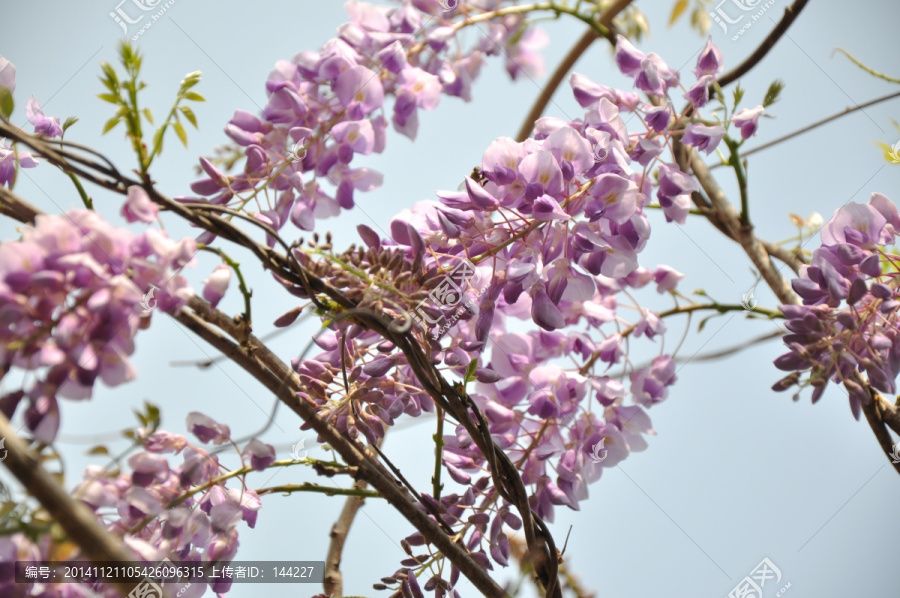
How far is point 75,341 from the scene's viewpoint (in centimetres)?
42

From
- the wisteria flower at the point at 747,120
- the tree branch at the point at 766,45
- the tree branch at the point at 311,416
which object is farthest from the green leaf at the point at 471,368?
the tree branch at the point at 766,45

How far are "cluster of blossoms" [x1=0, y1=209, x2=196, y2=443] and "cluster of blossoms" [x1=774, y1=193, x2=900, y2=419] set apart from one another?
0.67 meters

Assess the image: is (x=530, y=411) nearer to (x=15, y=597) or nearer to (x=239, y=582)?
(x=239, y=582)

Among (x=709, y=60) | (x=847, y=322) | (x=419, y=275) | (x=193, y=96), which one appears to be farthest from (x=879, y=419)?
(x=193, y=96)

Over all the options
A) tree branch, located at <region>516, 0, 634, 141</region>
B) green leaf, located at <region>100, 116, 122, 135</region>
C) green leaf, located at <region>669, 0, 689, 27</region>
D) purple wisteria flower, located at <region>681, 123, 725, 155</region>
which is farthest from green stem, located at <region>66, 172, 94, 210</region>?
green leaf, located at <region>669, 0, 689, 27</region>

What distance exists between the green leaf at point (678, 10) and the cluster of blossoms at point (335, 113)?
24.5 inches

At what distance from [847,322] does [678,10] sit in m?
0.89

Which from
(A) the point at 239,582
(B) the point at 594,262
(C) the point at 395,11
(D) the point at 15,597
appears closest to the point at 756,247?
(B) the point at 594,262

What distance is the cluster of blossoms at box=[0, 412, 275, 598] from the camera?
21.8 inches

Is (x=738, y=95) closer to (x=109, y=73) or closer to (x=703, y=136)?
(x=703, y=136)

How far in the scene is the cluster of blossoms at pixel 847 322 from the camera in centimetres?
73

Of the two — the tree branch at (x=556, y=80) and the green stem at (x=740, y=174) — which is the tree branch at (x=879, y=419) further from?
the tree branch at (x=556, y=80)

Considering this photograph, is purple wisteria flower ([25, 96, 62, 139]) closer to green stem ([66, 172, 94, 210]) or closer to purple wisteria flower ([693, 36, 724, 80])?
green stem ([66, 172, 94, 210])

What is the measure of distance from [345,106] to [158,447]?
1.50 feet
